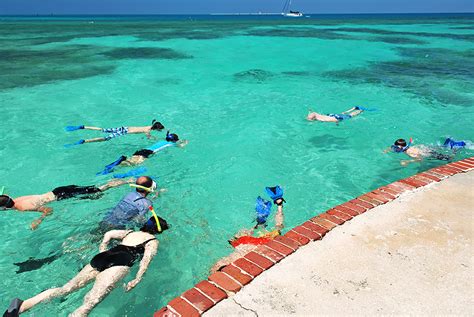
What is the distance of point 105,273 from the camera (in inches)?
161

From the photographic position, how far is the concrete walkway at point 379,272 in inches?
109

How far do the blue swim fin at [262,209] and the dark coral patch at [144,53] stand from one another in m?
21.2

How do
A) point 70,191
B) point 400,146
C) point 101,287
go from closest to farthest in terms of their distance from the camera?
1. point 101,287
2. point 70,191
3. point 400,146

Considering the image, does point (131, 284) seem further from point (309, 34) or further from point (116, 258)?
point (309, 34)

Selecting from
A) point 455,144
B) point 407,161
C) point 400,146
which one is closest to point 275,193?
point 407,161

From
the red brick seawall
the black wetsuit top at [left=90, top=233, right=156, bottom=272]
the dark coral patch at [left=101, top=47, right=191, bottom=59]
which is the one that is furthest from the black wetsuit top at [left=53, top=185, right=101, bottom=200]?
the dark coral patch at [left=101, top=47, right=191, bottom=59]

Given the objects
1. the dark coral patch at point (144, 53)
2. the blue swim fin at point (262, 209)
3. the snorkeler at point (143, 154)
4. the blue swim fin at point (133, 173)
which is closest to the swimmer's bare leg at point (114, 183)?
the blue swim fin at point (133, 173)

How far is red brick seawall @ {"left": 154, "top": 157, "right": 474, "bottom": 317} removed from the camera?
281cm

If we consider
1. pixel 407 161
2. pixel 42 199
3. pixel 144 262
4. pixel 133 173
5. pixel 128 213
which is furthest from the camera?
pixel 407 161

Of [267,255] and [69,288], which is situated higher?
[267,255]

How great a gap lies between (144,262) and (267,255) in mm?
1872

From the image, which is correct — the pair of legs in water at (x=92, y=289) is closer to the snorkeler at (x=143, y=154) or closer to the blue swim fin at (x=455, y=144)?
the snorkeler at (x=143, y=154)

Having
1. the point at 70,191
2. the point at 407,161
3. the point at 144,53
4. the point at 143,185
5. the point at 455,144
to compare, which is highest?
the point at 144,53

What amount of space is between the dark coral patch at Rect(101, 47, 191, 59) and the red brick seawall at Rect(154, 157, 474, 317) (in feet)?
75.2
